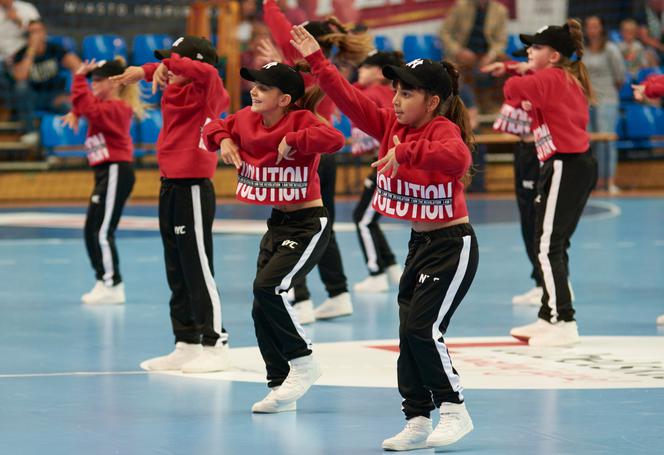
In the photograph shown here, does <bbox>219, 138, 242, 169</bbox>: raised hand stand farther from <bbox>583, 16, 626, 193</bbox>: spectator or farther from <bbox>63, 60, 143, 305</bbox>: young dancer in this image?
<bbox>583, 16, 626, 193</bbox>: spectator

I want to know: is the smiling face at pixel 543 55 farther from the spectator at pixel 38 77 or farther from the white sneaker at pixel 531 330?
the spectator at pixel 38 77

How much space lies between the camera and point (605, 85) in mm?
21750

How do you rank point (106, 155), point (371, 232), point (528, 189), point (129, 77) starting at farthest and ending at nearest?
point (371, 232), point (106, 155), point (528, 189), point (129, 77)

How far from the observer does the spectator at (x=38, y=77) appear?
64.2 ft

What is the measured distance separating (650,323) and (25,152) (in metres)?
13.1

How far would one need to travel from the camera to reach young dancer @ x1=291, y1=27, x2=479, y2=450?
565 centimetres

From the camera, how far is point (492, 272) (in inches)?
484

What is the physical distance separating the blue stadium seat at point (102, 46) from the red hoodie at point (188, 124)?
13.1 metres

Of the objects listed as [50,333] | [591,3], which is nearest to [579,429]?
[50,333]

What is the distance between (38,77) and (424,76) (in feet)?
49.1

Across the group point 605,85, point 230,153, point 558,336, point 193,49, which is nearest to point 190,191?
point 193,49

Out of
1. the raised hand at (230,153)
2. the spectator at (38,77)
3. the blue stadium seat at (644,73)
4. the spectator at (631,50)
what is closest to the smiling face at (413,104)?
the raised hand at (230,153)

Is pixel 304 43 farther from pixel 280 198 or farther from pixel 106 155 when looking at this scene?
pixel 106 155

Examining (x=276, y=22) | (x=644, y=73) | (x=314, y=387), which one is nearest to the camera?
(x=314, y=387)
